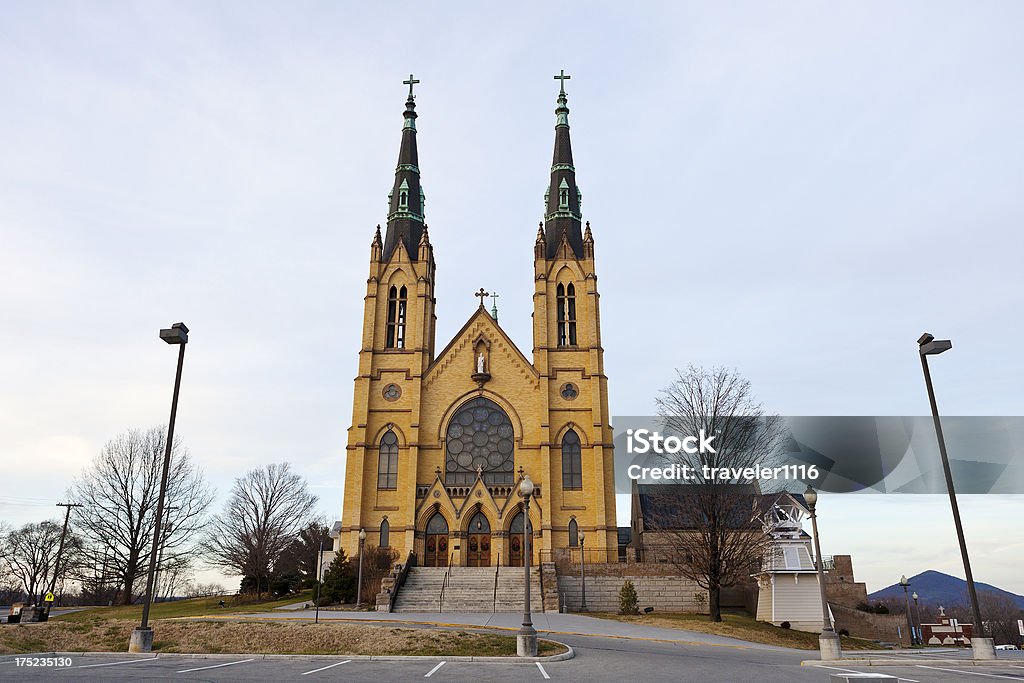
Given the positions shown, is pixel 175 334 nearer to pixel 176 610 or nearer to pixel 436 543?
pixel 176 610

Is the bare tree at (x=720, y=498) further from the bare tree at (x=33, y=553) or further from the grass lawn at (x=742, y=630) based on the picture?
the bare tree at (x=33, y=553)

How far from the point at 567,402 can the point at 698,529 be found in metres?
18.3

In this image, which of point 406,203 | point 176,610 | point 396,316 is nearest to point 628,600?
point 176,610

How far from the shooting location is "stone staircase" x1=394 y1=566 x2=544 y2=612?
32.9 metres

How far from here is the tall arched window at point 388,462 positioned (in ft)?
152

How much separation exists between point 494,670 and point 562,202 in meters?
44.4

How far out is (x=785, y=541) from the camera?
35.0 m

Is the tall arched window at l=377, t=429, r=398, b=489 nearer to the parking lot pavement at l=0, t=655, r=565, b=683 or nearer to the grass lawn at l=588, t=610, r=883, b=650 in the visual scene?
the grass lawn at l=588, t=610, r=883, b=650

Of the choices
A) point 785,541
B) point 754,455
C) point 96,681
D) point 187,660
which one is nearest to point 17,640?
point 187,660

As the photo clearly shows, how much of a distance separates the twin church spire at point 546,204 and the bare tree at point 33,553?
4073cm

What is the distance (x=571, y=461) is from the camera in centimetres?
4672

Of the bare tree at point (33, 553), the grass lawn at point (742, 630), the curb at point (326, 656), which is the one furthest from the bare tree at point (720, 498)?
the bare tree at point (33, 553)

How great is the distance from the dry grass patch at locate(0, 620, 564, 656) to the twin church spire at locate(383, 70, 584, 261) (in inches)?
1386

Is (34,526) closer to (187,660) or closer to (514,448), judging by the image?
(514,448)
